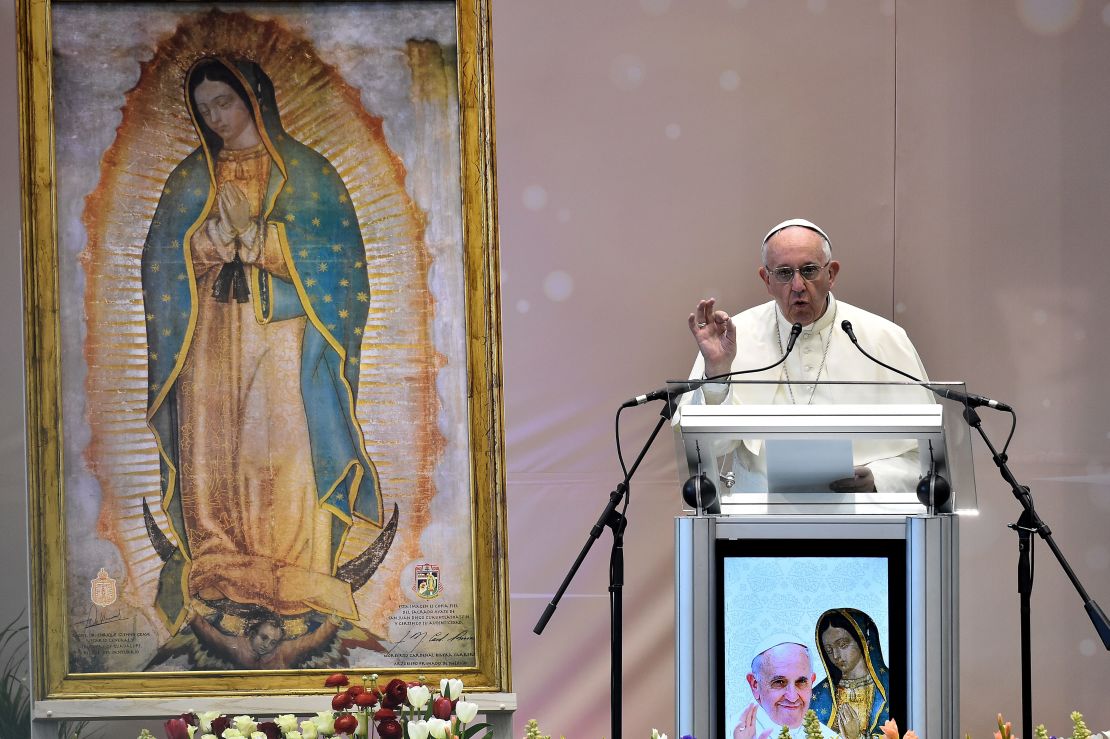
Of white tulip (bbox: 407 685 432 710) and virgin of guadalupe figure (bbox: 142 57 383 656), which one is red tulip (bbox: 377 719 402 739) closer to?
A: white tulip (bbox: 407 685 432 710)

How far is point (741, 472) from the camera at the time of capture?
3.12m

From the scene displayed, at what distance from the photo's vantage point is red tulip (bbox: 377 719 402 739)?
8.18 ft

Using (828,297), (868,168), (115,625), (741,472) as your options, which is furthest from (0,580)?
(868,168)

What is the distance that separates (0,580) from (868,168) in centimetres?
325

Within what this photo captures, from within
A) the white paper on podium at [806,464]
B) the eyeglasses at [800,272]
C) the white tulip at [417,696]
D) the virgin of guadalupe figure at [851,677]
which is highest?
the eyeglasses at [800,272]

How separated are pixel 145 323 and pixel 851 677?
2573mm

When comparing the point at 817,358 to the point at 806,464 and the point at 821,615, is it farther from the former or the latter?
the point at 821,615

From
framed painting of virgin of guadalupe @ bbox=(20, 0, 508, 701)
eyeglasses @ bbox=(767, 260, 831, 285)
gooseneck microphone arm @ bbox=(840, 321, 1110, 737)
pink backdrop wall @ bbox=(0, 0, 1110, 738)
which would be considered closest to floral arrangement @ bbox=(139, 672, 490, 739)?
framed painting of virgin of guadalupe @ bbox=(20, 0, 508, 701)

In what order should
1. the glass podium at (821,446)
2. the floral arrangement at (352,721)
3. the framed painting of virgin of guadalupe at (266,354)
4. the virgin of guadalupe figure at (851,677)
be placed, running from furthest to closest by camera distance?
the framed painting of virgin of guadalupe at (266,354), the floral arrangement at (352,721), the glass podium at (821,446), the virgin of guadalupe figure at (851,677)

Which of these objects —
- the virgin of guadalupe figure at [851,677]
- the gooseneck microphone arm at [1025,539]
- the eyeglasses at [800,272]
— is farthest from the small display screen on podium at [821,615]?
the eyeglasses at [800,272]

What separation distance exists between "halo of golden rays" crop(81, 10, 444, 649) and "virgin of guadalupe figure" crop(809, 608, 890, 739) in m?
1.79

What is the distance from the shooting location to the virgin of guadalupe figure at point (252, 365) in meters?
3.74

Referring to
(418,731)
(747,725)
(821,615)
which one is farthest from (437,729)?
(821,615)

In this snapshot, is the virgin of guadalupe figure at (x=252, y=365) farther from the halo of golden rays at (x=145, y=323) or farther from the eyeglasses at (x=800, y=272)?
the eyeglasses at (x=800, y=272)
